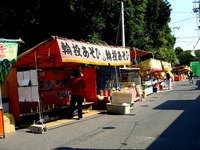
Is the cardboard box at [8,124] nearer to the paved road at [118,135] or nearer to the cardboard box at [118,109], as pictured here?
the paved road at [118,135]

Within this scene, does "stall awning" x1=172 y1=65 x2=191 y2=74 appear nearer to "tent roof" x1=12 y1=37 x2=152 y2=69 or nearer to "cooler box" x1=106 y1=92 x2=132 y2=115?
"cooler box" x1=106 y1=92 x2=132 y2=115

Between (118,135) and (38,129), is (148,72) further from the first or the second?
(118,135)

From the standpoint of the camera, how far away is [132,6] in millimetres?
34438

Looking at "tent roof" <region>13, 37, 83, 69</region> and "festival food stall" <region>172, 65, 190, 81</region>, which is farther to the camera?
→ "festival food stall" <region>172, 65, 190, 81</region>

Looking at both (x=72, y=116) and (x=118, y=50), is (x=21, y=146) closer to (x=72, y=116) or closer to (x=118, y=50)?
(x=72, y=116)

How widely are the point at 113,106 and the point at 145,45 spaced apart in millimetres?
24538

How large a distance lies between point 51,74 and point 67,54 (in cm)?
279

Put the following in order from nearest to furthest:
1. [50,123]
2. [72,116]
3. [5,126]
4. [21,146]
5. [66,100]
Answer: [21,146] < [5,126] < [50,123] < [72,116] < [66,100]

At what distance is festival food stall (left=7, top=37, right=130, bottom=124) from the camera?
11375 mm

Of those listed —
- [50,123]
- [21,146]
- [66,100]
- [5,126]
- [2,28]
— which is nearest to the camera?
[21,146]

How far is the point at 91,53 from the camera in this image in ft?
42.4

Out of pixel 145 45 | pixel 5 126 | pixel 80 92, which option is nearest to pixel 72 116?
pixel 80 92

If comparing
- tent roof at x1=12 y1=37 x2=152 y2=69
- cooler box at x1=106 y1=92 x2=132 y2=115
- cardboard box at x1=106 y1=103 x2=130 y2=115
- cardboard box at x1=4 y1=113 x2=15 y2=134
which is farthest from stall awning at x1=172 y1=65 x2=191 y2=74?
cardboard box at x1=4 y1=113 x2=15 y2=134

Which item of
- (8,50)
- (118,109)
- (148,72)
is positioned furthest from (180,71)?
(8,50)
